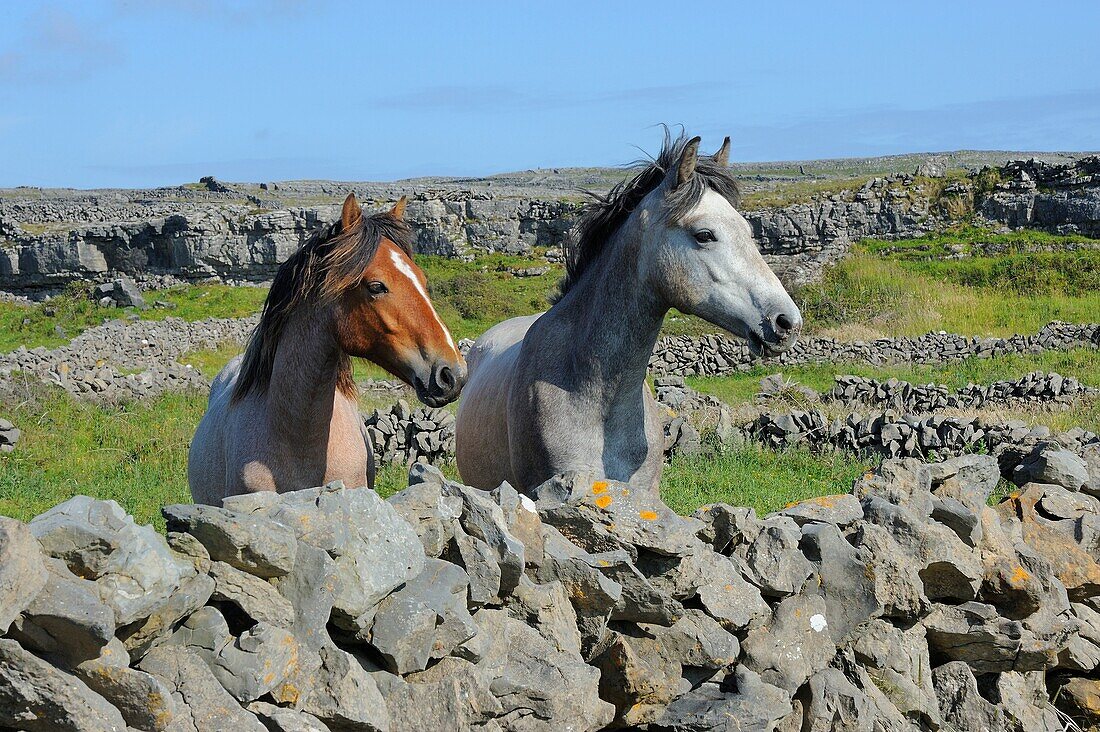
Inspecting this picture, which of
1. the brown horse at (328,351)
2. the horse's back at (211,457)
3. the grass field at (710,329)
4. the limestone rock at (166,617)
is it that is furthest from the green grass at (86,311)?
the limestone rock at (166,617)

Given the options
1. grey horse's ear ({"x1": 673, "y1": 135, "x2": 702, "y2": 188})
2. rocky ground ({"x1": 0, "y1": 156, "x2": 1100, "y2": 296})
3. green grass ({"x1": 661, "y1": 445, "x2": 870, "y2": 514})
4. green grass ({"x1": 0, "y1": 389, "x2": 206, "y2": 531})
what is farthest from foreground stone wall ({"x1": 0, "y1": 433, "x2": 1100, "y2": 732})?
rocky ground ({"x1": 0, "y1": 156, "x2": 1100, "y2": 296})

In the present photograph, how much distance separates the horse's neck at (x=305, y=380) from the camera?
5250mm

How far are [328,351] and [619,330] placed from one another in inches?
58.4

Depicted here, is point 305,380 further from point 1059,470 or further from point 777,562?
point 1059,470

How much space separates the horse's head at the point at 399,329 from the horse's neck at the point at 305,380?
0.13 metres

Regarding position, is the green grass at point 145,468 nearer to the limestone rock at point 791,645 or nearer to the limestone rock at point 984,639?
the limestone rock at point 984,639

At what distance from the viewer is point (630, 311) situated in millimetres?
5367

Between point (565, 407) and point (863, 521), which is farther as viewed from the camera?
point (565, 407)

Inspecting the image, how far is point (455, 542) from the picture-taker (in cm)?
375

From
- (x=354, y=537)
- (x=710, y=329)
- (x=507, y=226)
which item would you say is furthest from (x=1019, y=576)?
(x=507, y=226)

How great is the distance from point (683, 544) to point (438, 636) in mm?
1207

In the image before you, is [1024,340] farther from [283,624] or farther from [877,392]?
[283,624]

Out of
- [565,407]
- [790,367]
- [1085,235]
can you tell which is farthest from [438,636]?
[1085,235]

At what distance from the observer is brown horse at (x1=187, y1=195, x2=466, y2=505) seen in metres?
5.07
